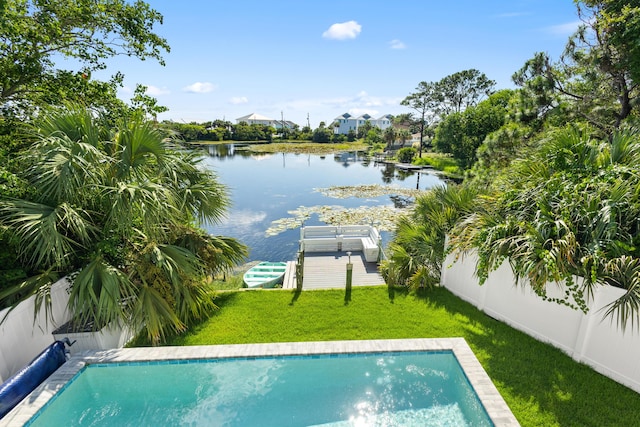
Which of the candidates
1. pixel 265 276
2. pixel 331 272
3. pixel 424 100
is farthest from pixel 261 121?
pixel 331 272

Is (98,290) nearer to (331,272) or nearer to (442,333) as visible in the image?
(442,333)

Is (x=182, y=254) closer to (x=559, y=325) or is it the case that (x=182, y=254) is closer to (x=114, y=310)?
(x=114, y=310)

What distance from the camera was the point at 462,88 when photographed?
46281 mm

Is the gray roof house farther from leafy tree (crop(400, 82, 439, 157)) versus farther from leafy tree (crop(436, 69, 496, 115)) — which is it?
leafy tree (crop(436, 69, 496, 115))

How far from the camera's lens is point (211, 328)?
5301 mm

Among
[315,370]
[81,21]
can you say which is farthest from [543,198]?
[81,21]

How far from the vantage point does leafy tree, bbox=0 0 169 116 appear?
5242mm

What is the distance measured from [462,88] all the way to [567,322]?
50159 millimetres

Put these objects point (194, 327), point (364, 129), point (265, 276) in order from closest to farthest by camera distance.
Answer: point (194, 327), point (265, 276), point (364, 129)

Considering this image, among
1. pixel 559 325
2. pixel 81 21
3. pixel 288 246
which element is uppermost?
pixel 81 21

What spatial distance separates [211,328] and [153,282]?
1.31 m

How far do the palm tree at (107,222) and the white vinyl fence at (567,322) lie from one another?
5.21m

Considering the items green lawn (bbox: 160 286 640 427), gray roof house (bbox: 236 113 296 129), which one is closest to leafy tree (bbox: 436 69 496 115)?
green lawn (bbox: 160 286 640 427)

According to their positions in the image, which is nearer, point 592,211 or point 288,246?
point 592,211
